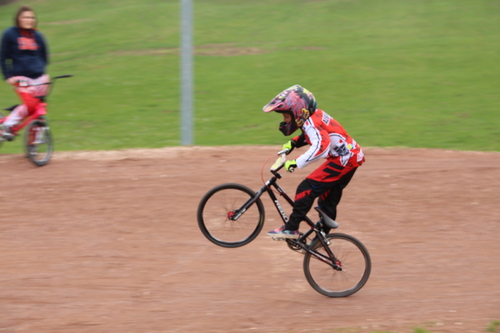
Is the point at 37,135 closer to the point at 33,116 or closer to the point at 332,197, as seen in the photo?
the point at 33,116

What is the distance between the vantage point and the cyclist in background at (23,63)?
1063 cm

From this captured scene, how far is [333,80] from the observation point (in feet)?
64.3

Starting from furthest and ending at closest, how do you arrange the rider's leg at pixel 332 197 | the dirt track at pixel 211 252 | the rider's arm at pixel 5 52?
the rider's arm at pixel 5 52, the rider's leg at pixel 332 197, the dirt track at pixel 211 252

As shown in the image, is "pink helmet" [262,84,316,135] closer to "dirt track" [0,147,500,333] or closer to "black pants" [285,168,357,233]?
"black pants" [285,168,357,233]

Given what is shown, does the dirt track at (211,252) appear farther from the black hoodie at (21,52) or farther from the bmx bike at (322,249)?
the black hoodie at (21,52)

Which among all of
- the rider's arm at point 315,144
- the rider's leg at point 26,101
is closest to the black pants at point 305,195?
the rider's arm at point 315,144

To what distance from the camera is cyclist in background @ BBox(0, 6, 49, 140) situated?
10633 mm

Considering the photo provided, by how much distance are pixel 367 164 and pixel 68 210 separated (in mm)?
5102

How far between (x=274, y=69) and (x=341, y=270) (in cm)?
1515

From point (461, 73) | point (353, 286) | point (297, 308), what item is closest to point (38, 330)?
point (297, 308)

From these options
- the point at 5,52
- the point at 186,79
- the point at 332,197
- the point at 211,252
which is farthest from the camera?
the point at 186,79

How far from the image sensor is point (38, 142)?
10.9 meters

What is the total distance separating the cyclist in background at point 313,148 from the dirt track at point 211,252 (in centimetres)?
99

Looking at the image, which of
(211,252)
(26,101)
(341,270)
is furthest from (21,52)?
(341,270)
